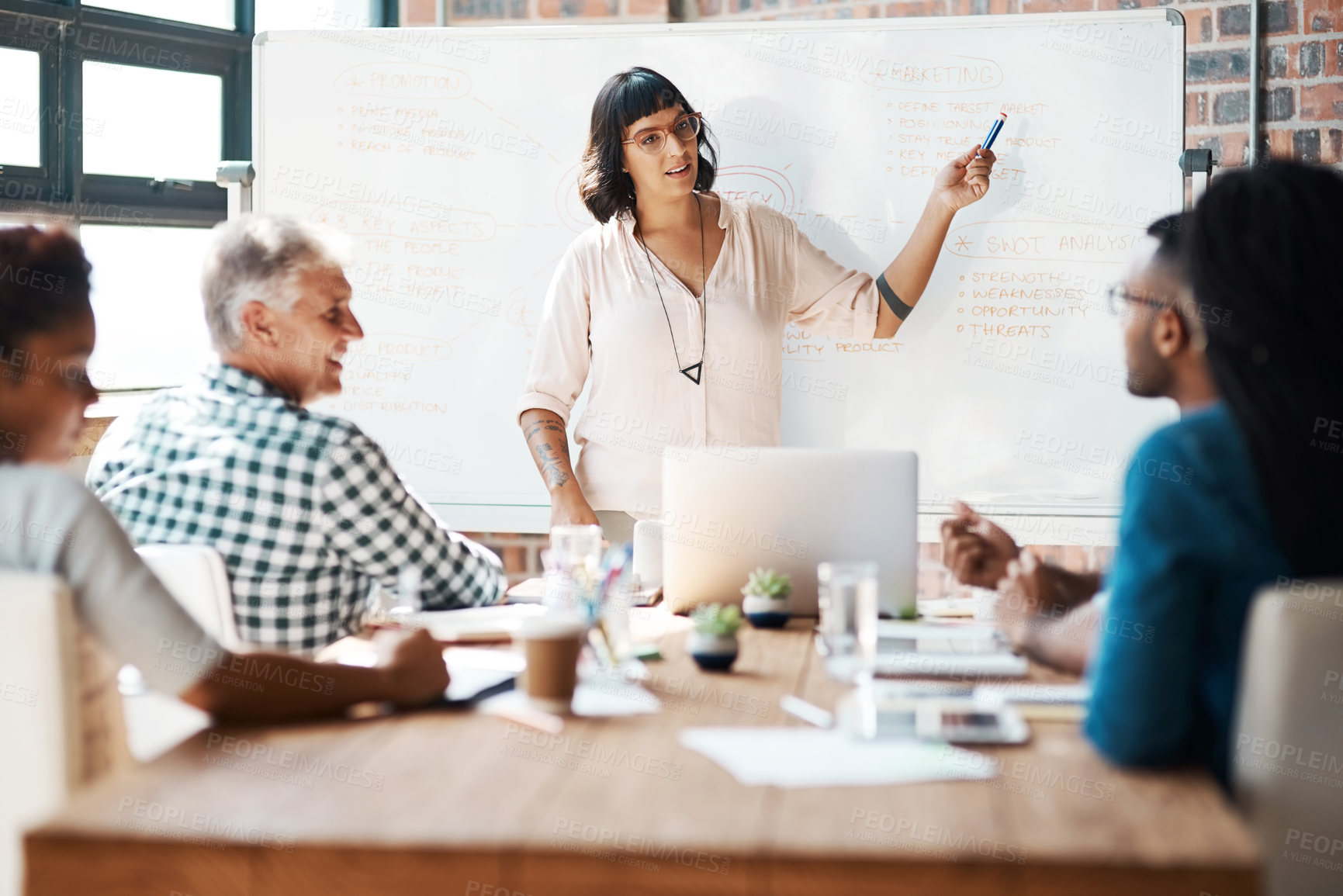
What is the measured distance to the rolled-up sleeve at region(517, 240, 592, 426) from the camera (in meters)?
2.65

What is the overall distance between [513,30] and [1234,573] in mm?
2361

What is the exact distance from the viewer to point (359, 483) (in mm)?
1617

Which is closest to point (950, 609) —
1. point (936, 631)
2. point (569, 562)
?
point (936, 631)

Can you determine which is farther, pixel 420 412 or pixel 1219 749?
pixel 420 412

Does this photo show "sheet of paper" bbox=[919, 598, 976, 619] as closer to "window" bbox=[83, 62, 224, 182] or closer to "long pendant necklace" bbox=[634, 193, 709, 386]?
"long pendant necklace" bbox=[634, 193, 709, 386]

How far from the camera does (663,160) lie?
2553 millimetres

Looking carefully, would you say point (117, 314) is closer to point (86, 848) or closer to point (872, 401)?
point (872, 401)

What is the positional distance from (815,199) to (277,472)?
5.55 feet

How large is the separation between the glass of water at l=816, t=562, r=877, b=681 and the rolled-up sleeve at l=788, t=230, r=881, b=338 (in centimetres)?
133

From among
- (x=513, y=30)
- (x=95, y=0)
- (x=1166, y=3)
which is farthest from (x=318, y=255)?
(x=1166, y=3)

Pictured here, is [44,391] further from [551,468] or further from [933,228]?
[933,228]

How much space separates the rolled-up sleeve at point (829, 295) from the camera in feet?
8.87

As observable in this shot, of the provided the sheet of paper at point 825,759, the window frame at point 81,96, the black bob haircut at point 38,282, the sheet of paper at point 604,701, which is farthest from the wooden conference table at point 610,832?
the window frame at point 81,96

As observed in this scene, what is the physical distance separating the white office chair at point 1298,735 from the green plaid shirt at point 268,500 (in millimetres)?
1047
